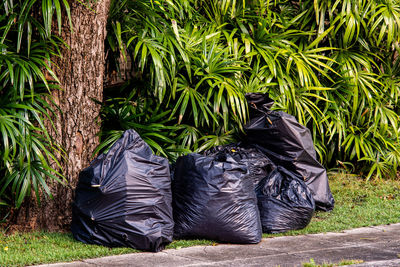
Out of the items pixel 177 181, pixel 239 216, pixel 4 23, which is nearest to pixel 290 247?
pixel 239 216

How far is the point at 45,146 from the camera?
3.85 m

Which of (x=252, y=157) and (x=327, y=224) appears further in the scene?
(x=252, y=157)

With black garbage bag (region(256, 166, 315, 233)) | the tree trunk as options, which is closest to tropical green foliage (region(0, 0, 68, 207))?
the tree trunk

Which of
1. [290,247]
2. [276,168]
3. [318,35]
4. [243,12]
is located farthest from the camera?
[318,35]

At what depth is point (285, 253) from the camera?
3301mm

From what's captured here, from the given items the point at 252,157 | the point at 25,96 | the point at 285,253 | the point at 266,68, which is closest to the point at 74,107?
the point at 25,96

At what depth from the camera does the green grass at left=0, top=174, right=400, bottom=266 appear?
3.16 metres

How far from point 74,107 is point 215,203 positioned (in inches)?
52.5

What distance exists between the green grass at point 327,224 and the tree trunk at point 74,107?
177mm

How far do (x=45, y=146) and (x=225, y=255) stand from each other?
1.60 metres

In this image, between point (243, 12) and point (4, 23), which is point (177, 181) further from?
point (243, 12)

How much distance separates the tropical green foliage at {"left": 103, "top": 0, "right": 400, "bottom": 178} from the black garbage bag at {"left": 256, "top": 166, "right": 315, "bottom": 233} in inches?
29.2

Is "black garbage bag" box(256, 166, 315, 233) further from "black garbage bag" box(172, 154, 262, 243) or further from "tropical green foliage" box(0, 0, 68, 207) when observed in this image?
"tropical green foliage" box(0, 0, 68, 207)

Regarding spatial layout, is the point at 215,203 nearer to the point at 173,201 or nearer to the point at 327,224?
the point at 173,201
